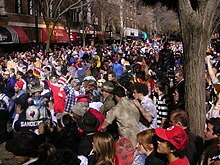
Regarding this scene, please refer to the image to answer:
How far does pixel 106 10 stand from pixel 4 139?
3966cm

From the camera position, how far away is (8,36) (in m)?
27.5

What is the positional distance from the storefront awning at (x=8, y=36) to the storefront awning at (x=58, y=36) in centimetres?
682

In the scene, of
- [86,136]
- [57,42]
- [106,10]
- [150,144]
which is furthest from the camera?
[106,10]

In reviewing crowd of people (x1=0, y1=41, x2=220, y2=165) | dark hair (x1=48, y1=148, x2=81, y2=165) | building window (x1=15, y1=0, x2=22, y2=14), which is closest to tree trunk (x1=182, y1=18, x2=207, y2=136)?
crowd of people (x1=0, y1=41, x2=220, y2=165)

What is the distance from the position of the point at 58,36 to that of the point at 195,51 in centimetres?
3383

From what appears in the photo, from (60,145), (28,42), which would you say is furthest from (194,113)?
(28,42)

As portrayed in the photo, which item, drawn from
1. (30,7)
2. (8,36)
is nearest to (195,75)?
(8,36)

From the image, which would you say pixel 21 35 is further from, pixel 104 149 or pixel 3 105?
pixel 104 149

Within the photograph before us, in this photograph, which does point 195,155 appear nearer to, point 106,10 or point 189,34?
point 189,34

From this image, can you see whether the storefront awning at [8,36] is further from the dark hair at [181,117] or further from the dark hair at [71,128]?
the dark hair at [181,117]

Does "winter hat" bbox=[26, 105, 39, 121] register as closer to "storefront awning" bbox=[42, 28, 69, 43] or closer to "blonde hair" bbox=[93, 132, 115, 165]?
"blonde hair" bbox=[93, 132, 115, 165]

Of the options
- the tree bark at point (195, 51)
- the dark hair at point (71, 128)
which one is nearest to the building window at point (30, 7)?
the dark hair at point (71, 128)

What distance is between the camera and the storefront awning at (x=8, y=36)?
26.7m

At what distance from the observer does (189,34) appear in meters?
4.86
